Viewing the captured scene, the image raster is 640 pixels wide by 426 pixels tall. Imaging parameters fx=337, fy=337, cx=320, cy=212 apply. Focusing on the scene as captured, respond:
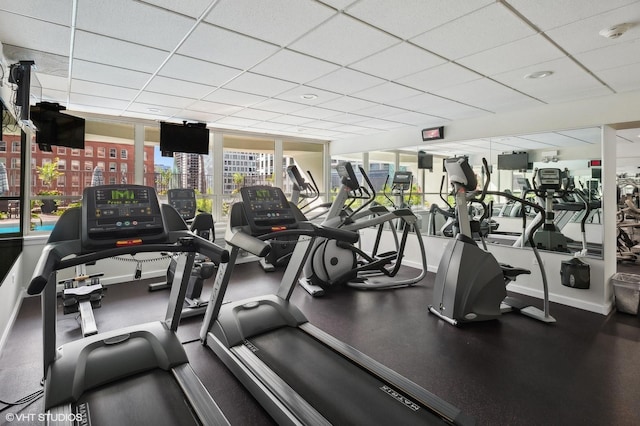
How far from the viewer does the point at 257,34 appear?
2.50 m

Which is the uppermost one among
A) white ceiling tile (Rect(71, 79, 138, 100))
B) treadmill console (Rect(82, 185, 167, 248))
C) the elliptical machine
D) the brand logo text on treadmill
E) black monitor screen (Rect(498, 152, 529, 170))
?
white ceiling tile (Rect(71, 79, 138, 100))

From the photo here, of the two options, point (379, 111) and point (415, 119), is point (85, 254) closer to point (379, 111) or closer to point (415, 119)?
point (379, 111)

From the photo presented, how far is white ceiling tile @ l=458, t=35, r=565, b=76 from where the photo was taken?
101 inches

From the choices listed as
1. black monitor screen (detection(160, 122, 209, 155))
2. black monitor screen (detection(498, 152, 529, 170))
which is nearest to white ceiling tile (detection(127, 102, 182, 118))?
black monitor screen (detection(160, 122, 209, 155))

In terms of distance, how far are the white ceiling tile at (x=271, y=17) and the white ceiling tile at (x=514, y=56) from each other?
1.43 metres

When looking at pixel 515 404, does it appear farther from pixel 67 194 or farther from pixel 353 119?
pixel 67 194

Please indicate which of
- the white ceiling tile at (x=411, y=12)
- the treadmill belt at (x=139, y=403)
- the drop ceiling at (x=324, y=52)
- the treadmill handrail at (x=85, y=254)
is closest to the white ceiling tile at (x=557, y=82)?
the drop ceiling at (x=324, y=52)

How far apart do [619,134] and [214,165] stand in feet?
23.9

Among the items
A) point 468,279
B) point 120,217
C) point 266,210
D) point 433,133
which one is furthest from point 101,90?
point 433,133

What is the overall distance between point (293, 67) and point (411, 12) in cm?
130

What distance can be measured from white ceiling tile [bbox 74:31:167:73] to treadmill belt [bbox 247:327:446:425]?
8.44 feet

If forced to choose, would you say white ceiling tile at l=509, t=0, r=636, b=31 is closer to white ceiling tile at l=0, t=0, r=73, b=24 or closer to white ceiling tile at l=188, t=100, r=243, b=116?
white ceiling tile at l=0, t=0, r=73, b=24

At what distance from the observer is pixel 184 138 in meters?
5.74

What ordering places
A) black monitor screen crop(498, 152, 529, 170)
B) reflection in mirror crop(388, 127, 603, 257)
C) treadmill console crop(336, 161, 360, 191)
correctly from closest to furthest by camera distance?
reflection in mirror crop(388, 127, 603, 257), treadmill console crop(336, 161, 360, 191), black monitor screen crop(498, 152, 529, 170)
